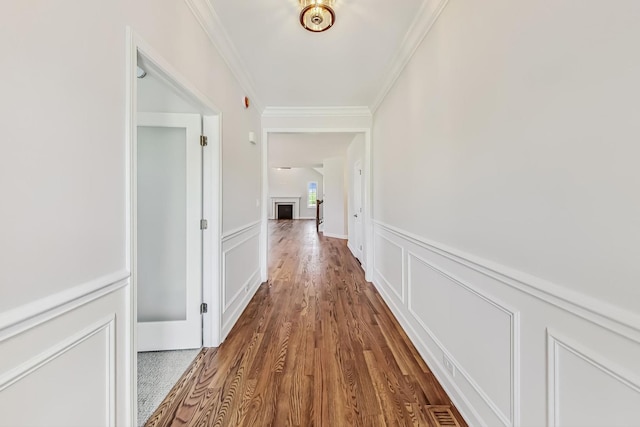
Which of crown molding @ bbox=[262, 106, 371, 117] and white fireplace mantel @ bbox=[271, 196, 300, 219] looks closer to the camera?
crown molding @ bbox=[262, 106, 371, 117]

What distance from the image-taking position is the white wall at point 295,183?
14.8 meters

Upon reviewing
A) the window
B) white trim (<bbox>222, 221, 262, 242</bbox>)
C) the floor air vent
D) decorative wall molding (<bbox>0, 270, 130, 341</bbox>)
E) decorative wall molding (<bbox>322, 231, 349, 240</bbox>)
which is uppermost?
the window

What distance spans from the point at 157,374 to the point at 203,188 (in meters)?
1.33

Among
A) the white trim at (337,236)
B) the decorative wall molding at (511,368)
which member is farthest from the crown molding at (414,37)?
the white trim at (337,236)

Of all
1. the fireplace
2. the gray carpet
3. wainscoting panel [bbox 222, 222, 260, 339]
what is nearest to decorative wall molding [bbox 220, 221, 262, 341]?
wainscoting panel [bbox 222, 222, 260, 339]

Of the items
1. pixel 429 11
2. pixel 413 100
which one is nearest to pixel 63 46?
pixel 429 11

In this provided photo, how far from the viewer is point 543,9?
0.91m

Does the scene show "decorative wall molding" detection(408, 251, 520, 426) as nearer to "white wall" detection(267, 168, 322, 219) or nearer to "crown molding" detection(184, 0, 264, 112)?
"crown molding" detection(184, 0, 264, 112)

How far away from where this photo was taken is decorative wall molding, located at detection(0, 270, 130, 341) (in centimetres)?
67

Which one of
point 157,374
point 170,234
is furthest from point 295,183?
point 157,374

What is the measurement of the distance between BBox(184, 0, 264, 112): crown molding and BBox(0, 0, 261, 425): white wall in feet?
1.87

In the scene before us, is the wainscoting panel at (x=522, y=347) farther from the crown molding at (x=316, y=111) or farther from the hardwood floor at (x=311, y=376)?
the crown molding at (x=316, y=111)

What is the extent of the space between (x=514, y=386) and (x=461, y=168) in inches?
40.6

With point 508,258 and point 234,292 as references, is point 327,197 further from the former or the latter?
point 508,258
